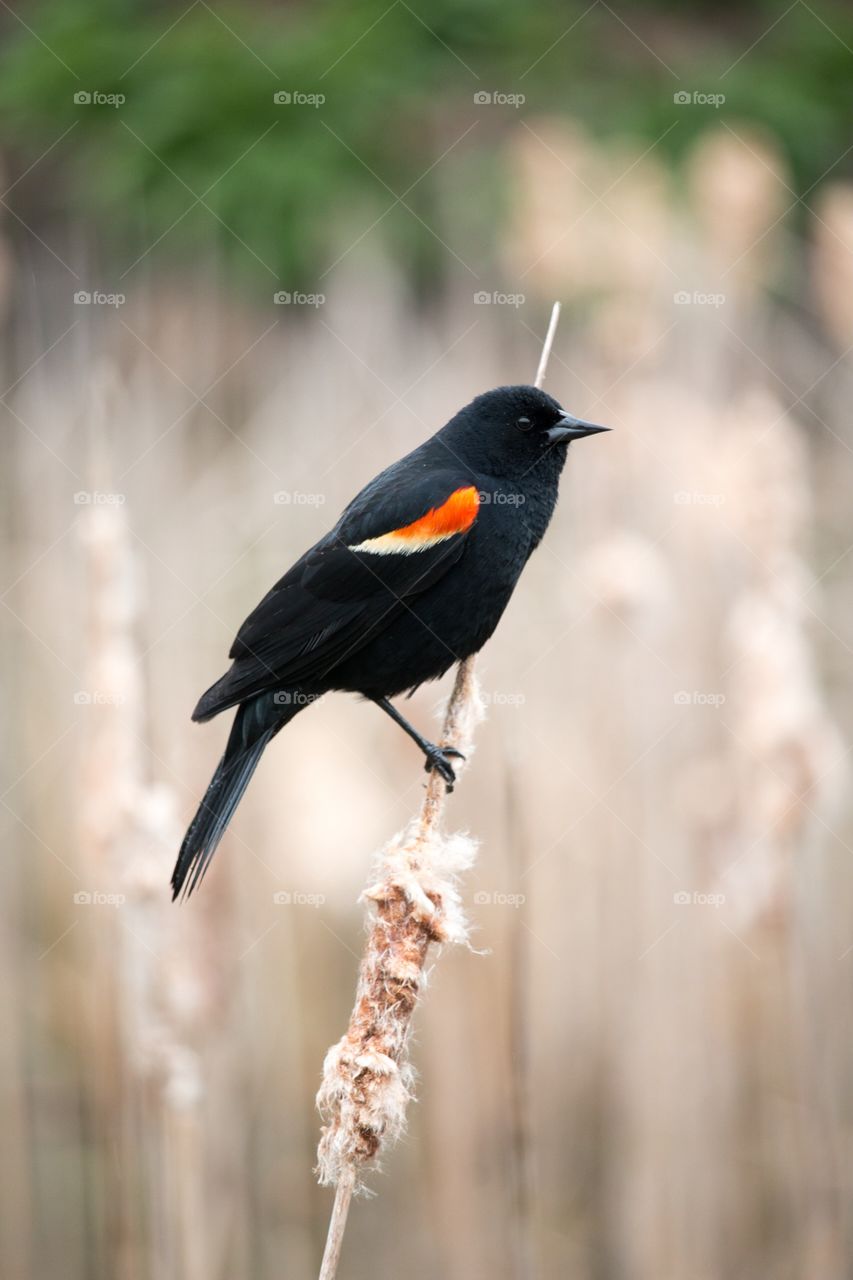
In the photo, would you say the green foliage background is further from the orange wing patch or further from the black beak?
the orange wing patch

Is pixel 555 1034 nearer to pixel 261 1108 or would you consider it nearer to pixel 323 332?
pixel 261 1108

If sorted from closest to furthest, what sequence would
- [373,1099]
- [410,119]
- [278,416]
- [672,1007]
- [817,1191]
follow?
[373,1099]
[817,1191]
[672,1007]
[278,416]
[410,119]

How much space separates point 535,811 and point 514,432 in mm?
1215

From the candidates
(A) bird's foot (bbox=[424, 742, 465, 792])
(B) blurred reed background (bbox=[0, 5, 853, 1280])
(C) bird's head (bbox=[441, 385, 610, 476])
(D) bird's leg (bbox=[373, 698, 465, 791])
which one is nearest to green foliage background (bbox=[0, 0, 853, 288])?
(B) blurred reed background (bbox=[0, 5, 853, 1280])

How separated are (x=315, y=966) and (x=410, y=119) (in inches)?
173

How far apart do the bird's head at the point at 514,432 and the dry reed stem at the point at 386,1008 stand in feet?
3.26

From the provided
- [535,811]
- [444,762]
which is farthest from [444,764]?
[535,811]

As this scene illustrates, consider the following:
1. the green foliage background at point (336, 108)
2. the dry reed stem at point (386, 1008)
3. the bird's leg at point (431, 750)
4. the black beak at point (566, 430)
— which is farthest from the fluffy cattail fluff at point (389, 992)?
the green foliage background at point (336, 108)

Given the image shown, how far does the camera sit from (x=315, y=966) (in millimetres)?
3221

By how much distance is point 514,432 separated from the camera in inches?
100

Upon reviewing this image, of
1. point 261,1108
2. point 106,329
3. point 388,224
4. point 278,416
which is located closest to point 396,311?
point 278,416

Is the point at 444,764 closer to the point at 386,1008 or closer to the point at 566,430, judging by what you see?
the point at 566,430

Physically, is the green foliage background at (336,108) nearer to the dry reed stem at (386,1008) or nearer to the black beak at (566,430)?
the black beak at (566,430)

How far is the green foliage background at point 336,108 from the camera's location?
5000 millimetres
